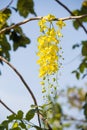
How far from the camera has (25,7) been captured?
→ 2654mm

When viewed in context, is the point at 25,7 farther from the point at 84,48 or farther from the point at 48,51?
the point at 48,51

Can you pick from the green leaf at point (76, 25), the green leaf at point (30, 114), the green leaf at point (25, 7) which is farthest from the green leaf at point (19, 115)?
the green leaf at point (76, 25)

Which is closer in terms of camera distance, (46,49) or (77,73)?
(46,49)

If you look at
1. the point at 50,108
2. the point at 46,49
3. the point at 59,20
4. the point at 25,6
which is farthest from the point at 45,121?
the point at 25,6

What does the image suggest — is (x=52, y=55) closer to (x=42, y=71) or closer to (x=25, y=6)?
(x=42, y=71)

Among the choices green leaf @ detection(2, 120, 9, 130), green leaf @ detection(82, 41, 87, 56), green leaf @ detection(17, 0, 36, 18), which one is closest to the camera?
green leaf @ detection(2, 120, 9, 130)

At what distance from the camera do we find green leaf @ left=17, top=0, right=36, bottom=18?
262 centimetres

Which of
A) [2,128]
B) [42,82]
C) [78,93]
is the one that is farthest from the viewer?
[78,93]

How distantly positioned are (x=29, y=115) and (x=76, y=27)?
1.31 meters

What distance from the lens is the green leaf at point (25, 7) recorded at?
2615 millimetres

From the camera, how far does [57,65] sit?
178 cm

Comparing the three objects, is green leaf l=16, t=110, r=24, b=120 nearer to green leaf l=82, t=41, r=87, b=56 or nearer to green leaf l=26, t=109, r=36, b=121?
green leaf l=26, t=109, r=36, b=121

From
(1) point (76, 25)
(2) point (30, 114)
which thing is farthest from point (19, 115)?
(1) point (76, 25)

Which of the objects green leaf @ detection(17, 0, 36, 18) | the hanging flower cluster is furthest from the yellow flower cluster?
green leaf @ detection(17, 0, 36, 18)
